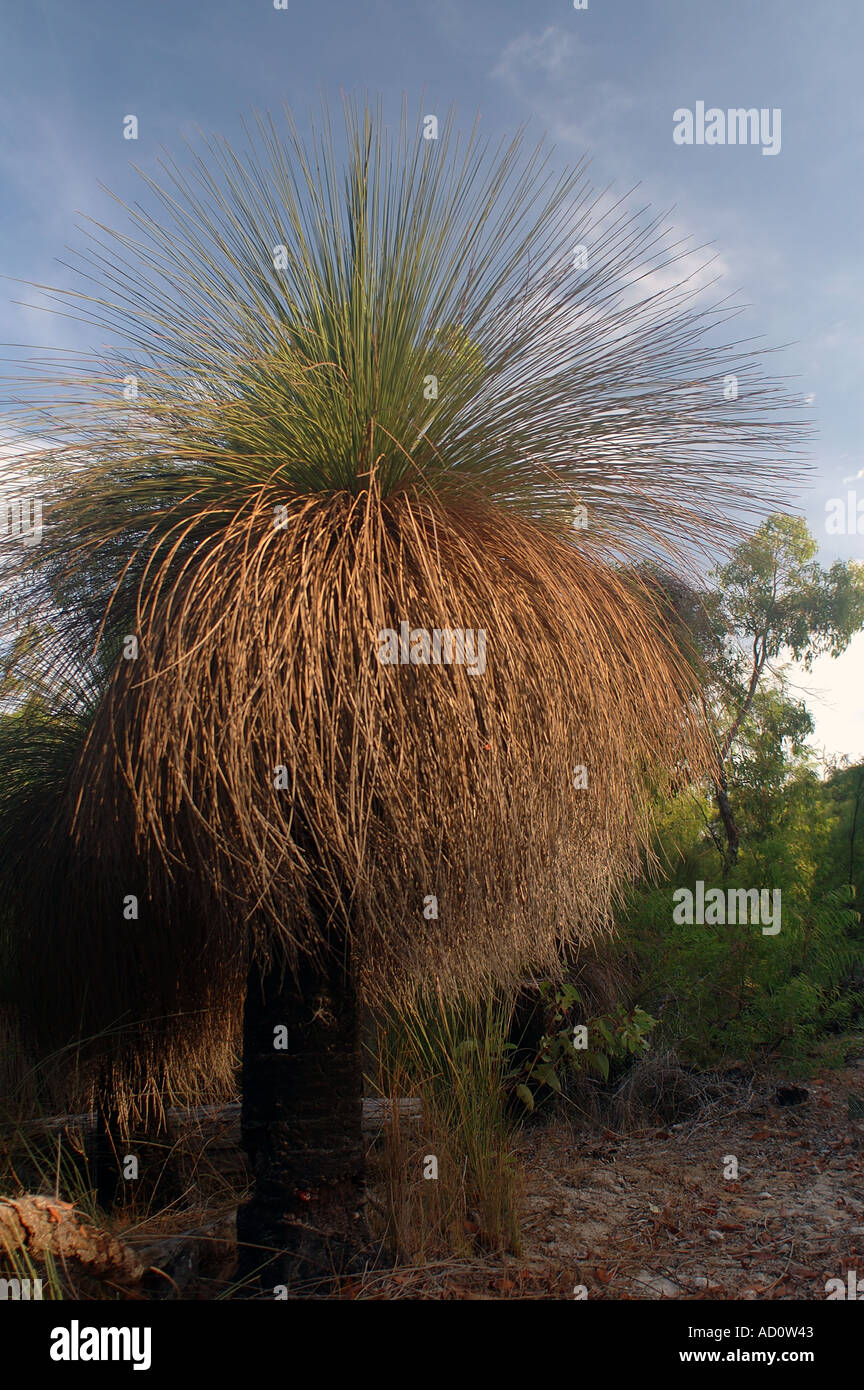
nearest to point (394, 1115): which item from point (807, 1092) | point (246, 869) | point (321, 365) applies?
point (246, 869)

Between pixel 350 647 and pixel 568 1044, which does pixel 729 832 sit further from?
pixel 350 647

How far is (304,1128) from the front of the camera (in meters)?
3.13

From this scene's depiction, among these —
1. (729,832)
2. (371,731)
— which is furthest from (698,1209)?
(729,832)

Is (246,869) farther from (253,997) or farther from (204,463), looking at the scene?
(204,463)

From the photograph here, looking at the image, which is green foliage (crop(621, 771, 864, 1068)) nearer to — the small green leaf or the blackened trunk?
the blackened trunk

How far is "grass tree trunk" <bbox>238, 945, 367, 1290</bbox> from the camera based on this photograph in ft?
10.1

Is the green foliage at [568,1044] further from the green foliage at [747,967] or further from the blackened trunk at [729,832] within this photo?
the blackened trunk at [729,832]

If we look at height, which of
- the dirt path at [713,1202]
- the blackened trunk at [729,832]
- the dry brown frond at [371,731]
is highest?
the dry brown frond at [371,731]

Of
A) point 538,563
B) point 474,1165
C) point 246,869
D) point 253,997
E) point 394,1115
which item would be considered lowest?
point 474,1165

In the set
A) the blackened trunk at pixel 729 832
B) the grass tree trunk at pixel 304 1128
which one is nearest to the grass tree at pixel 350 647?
the grass tree trunk at pixel 304 1128

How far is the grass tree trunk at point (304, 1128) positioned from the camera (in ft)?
10.1

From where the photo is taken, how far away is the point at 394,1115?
405 centimetres

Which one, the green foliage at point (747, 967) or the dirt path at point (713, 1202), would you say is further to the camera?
the green foliage at point (747, 967)

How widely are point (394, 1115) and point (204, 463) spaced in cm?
302
